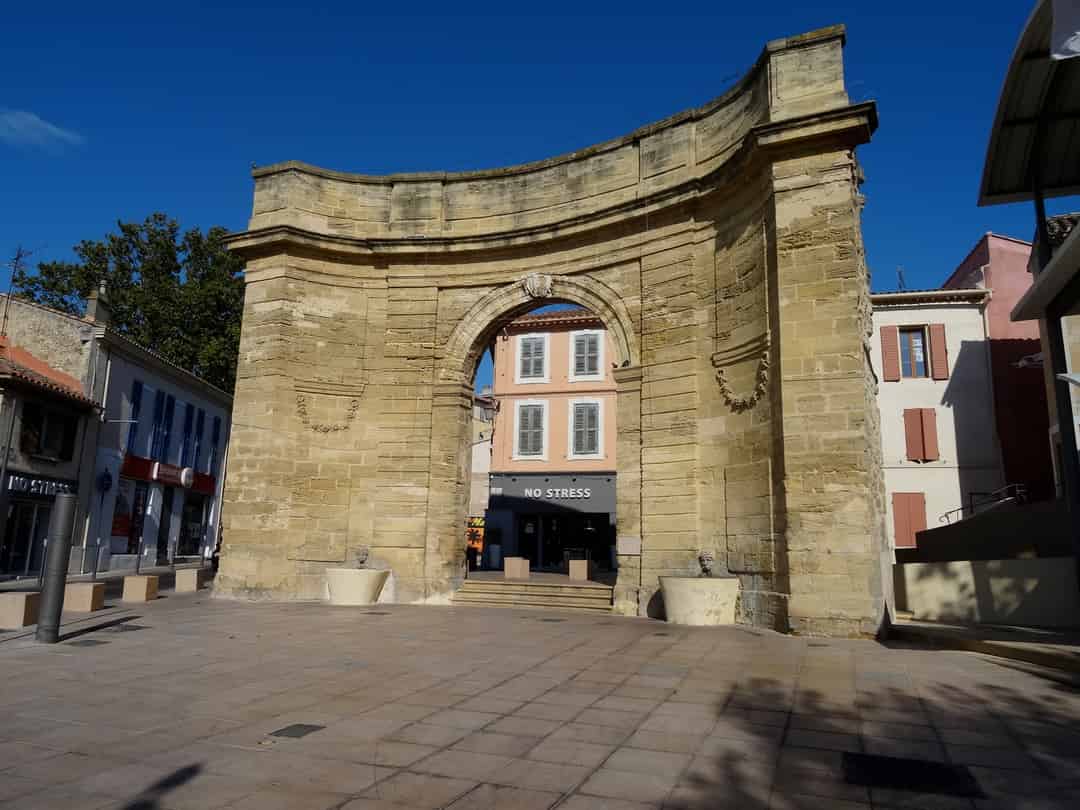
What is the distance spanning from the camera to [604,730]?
169 inches

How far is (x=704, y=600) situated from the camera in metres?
9.43

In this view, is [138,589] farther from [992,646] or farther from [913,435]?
[913,435]

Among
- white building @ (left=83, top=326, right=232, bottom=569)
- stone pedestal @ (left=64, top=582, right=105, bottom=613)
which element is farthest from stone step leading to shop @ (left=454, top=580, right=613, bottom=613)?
white building @ (left=83, top=326, right=232, bottom=569)

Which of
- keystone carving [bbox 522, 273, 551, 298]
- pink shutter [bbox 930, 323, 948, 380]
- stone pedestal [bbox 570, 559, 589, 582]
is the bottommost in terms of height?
stone pedestal [bbox 570, 559, 589, 582]

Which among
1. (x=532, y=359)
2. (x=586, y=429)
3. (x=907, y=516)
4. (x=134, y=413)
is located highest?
(x=532, y=359)

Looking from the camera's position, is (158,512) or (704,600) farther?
(158,512)

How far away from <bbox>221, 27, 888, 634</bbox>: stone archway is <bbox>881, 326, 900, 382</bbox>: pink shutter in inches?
422

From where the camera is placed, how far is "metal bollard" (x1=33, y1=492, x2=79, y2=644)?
729cm

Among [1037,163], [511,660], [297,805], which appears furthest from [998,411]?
[297,805]

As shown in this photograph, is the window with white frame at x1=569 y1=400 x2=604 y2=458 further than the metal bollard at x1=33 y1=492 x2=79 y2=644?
Yes

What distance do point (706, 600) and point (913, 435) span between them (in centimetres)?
1303

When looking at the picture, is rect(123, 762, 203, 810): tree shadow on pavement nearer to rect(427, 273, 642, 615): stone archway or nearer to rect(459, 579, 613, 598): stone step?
rect(427, 273, 642, 615): stone archway

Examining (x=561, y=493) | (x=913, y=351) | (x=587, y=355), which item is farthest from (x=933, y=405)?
(x=561, y=493)

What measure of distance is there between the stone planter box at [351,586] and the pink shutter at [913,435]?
14.9 m
